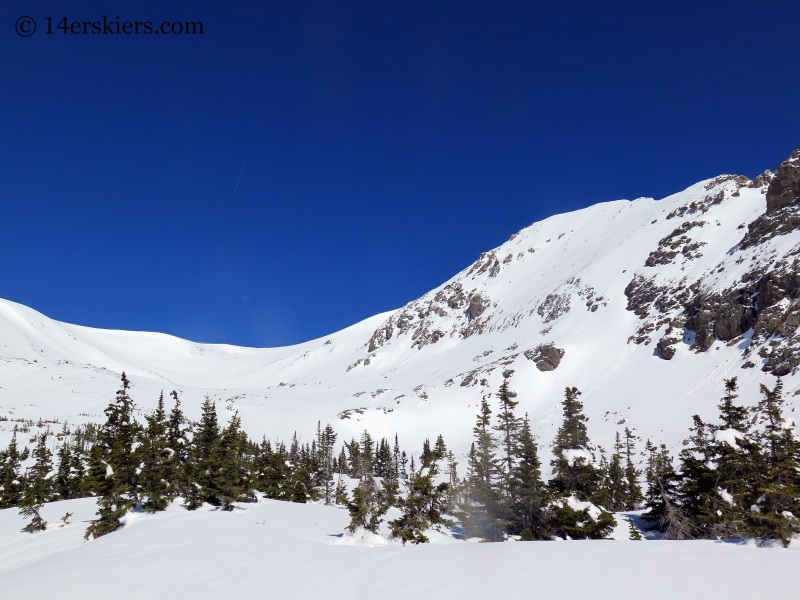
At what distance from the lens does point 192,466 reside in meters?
32.2

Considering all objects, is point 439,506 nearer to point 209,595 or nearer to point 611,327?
point 209,595

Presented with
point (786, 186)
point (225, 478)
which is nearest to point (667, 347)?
point (786, 186)

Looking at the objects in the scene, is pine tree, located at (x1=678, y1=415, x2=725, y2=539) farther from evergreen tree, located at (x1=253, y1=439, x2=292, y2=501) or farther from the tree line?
evergreen tree, located at (x1=253, y1=439, x2=292, y2=501)

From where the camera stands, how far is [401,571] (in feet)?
41.6

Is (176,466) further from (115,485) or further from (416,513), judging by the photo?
(416,513)

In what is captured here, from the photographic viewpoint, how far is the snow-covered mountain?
90562 millimetres

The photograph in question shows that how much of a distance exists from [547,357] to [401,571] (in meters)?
116

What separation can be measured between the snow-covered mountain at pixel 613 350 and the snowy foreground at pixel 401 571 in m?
72.5

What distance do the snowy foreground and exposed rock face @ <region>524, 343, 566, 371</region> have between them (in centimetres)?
11012

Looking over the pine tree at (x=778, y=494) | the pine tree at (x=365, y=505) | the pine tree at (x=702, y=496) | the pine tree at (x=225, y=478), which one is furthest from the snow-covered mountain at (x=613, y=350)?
the pine tree at (x=225, y=478)

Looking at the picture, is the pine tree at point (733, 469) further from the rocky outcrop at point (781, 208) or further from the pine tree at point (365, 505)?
the rocky outcrop at point (781, 208)

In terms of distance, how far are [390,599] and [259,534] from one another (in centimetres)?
1166

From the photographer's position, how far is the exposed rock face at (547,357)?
120 metres

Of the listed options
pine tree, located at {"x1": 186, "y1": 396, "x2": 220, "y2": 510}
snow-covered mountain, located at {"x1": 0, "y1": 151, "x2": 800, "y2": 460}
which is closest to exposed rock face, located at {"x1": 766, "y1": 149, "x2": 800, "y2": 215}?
snow-covered mountain, located at {"x1": 0, "y1": 151, "x2": 800, "y2": 460}
